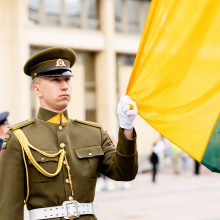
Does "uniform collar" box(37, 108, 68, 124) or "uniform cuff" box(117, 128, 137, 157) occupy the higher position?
"uniform collar" box(37, 108, 68, 124)

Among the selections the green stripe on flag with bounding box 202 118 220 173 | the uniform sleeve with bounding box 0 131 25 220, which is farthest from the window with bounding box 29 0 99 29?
the green stripe on flag with bounding box 202 118 220 173

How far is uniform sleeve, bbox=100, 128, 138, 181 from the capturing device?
11.0ft

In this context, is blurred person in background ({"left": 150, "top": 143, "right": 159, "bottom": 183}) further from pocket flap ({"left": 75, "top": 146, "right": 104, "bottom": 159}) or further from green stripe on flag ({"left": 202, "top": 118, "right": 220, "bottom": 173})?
green stripe on flag ({"left": 202, "top": 118, "right": 220, "bottom": 173})

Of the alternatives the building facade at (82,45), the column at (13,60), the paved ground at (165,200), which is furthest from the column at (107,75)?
the paved ground at (165,200)

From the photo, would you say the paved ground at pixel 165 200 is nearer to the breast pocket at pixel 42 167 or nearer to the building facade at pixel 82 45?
the building facade at pixel 82 45

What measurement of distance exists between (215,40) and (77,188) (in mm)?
1192

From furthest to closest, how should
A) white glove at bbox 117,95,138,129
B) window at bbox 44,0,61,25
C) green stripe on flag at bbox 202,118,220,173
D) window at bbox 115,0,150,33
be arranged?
window at bbox 115,0,150,33, window at bbox 44,0,61,25, green stripe on flag at bbox 202,118,220,173, white glove at bbox 117,95,138,129

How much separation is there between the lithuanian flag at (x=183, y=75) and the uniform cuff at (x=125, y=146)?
192 millimetres

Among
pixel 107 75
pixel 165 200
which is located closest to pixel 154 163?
pixel 165 200

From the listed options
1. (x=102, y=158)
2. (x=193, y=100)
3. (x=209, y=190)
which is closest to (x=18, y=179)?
(x=102, y=158)

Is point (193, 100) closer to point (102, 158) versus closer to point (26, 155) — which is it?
point (102, 158)

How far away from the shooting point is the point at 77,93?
26.7 m

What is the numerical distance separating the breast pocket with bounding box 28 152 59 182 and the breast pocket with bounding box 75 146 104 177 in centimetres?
15

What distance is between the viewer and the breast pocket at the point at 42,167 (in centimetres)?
337
